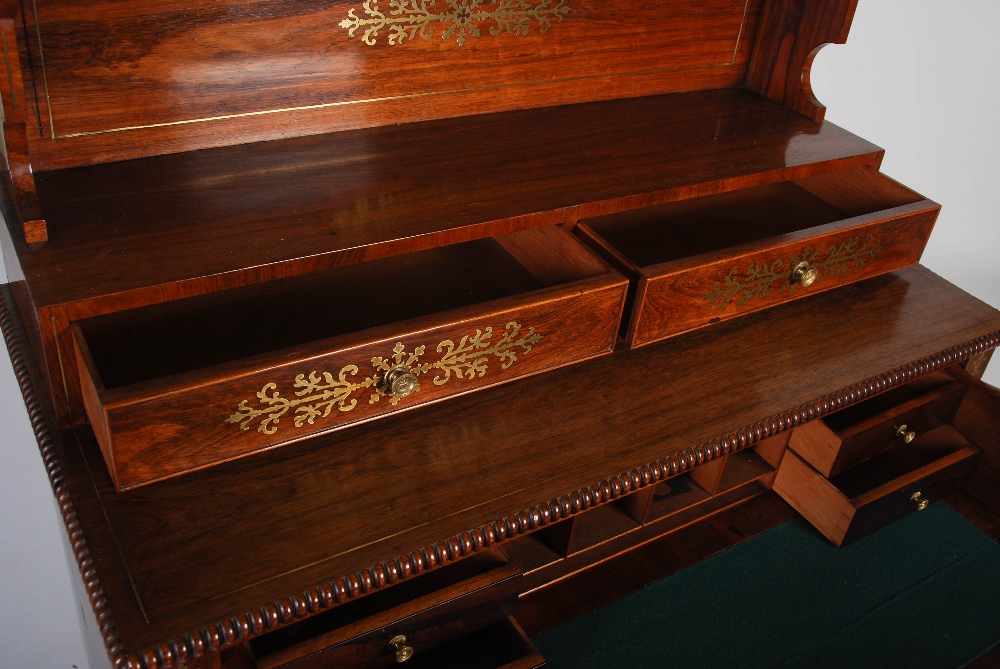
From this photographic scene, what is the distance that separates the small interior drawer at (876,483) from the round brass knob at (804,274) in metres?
0.30

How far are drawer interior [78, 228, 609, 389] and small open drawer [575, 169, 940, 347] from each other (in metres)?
0.08

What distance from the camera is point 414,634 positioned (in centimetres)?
103

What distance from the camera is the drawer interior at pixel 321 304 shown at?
1054 millimetres

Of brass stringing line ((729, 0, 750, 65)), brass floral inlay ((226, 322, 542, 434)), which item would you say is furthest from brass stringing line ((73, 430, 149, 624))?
brass stringing line ((729, 0, 750, 65))

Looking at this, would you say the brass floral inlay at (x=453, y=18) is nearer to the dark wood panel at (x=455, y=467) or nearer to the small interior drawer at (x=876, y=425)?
the dark wood panel at (x=455, y=467)

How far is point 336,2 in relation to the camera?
1182mm

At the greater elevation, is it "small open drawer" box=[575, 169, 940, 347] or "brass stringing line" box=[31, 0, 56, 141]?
"brass stringing line" box=[31, 0, 56, 141]

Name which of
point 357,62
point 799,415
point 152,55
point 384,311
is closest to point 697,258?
point 799,415

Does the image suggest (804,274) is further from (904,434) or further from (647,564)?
(647,564)

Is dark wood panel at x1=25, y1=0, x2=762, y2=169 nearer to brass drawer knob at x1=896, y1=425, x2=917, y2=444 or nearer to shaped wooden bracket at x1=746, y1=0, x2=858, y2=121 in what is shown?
shaped wooden bracket at x1=746, y1=0, x2=858, y2=121

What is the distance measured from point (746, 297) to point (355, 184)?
547 mm

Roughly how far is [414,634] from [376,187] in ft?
1.76

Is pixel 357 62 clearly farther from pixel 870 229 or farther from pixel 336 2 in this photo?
pixel 870 229

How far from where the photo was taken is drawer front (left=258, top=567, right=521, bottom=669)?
961 millimetres
